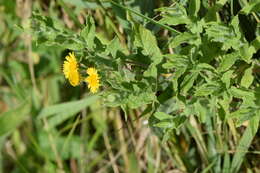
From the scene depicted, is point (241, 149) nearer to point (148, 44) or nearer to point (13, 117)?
point (148, 44)

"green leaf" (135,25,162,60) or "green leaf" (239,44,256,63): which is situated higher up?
"green leaf" (135,25,162,60)

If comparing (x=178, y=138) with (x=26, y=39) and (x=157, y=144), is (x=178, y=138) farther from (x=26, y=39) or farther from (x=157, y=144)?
(x=26, y=39)

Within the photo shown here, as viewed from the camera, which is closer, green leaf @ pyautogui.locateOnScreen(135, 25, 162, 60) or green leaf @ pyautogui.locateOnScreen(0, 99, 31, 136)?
green leaf @ pyautogui.locateOnScreen(135, 25, 162, 60)

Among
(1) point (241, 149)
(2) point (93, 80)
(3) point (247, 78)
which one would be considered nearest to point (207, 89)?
(3) point (247, 78)

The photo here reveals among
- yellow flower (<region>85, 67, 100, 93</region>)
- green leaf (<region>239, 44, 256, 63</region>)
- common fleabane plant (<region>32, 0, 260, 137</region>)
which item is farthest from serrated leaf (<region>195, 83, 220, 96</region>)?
yellow flower (<region>85, 67, 100, 93</region>)

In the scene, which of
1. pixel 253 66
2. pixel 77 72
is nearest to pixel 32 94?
pixel 77 72

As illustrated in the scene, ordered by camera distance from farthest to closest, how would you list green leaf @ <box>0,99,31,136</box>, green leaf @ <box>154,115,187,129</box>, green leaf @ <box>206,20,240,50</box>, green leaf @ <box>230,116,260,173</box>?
green leaf @ <box>0,99,31,136</box>
green leaf @ <box>230,116,260,173</box>
green leaf @ <box>154,115,187,129</box>
green leaf @ <box>206,20,240,50</box>

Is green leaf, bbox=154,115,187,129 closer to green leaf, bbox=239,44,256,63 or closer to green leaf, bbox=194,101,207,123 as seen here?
green leaf, bbox=194,101,207,123
